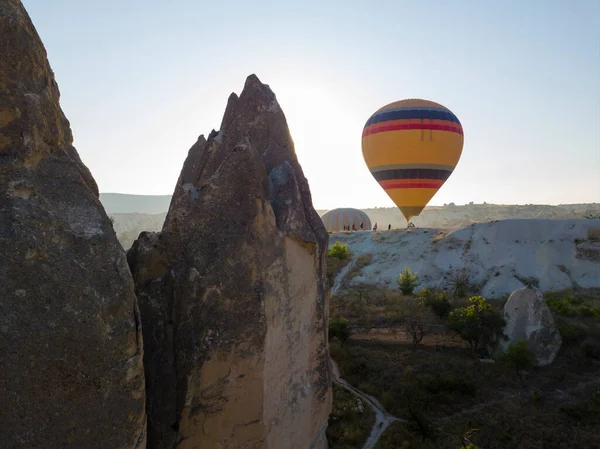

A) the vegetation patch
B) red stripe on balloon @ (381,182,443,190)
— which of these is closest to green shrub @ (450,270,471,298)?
the vegetation patch

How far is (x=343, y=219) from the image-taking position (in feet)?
164

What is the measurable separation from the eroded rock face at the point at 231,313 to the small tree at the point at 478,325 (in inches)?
520

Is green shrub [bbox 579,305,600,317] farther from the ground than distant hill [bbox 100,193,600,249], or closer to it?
closer to it

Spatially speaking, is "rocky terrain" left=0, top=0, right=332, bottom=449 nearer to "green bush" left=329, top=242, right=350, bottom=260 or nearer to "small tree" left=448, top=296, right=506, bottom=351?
"small tree" left=448, top=296, right=506, bottom=351

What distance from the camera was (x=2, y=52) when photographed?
13.7ft

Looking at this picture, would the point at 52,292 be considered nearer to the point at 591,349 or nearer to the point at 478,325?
the point at 478,325

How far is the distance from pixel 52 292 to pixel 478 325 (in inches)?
664

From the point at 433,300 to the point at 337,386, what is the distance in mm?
8632

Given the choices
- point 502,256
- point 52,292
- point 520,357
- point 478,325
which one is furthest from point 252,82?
point 502,256

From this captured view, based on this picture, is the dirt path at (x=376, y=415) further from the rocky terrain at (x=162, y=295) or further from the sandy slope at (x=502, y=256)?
the sandy slope at (x=502, y=256)

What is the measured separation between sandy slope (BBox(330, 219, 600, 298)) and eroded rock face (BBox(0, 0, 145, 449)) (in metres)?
27.9

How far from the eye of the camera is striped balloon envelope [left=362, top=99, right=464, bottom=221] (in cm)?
3397

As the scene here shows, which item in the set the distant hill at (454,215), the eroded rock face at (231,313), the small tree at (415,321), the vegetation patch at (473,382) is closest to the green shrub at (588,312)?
the vegetation patch at (473,382)

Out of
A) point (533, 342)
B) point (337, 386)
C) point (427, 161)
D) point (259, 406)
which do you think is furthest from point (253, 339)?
point (427, 161)
